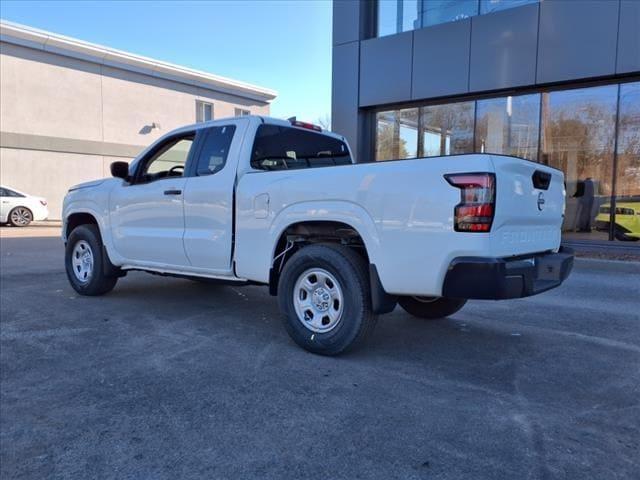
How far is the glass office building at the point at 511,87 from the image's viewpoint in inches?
438

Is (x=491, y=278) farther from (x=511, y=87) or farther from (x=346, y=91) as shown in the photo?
(x=346, y=91)

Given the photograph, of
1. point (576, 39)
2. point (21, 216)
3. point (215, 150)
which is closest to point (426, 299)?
point (215, 150)

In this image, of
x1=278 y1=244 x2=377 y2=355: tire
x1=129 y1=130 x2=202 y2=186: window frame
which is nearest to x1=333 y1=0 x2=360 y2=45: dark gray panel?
x1=129 y1=130 x2=202 y2=186: window frame

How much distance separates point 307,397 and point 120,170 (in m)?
3.73

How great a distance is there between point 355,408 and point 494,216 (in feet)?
4.98

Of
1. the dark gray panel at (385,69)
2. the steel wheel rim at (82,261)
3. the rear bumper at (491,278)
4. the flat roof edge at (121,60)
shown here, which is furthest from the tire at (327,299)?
the flat roof edge at (121,60)

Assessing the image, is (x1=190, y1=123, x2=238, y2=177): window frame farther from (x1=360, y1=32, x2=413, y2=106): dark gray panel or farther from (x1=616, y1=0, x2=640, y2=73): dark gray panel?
(x1=616, y1=0, x2=640, y2=73): dark gray panel

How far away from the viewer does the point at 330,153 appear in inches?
232

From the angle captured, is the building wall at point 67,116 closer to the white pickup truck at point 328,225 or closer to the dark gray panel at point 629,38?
the white pickup truck at point 328,225

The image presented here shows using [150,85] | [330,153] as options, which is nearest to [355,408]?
[330,153]

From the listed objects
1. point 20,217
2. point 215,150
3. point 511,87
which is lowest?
point 20,217

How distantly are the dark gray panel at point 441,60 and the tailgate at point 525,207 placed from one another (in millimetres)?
9029

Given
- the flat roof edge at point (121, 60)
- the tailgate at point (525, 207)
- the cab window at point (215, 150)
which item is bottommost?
the tailgate at point (525, 207)

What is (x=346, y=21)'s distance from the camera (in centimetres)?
1420
